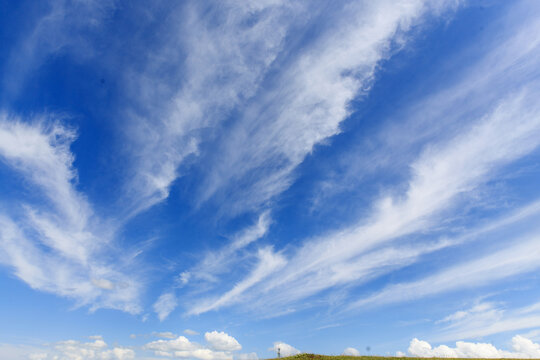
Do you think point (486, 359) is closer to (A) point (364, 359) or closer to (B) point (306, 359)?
(A) point (364, 359)

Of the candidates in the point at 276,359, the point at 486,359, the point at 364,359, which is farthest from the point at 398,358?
the point at 276,359

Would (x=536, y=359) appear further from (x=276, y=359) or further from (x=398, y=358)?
(x=276, y=359)

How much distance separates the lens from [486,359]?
4031cm

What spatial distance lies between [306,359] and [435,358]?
20.6 meters

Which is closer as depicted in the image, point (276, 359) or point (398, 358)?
point (398, 358)

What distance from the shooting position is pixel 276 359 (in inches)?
1699

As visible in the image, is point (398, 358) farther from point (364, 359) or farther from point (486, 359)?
point (486, 359)

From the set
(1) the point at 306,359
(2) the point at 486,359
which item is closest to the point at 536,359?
(2) the point at 486,359

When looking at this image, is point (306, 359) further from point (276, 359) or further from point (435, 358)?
point (435, 358)

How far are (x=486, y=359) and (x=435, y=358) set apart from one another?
25.7 ft

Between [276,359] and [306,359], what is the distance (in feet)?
19.7

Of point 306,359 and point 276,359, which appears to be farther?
point 276,359

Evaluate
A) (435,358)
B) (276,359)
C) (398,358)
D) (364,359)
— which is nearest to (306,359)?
(276,359)

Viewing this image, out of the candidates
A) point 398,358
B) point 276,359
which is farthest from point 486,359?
point 276,359
